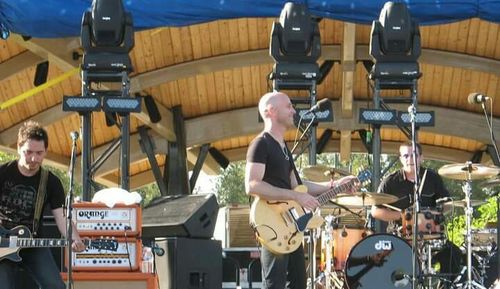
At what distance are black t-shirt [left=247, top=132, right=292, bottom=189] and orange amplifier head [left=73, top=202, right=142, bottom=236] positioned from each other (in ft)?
5.68

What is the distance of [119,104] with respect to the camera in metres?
10.4

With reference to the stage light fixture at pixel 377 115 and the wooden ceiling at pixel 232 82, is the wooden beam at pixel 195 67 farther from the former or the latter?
the stage light fixture at pixel 377 115

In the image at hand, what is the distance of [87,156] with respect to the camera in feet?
34.4

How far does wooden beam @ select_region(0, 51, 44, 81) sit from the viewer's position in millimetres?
14195

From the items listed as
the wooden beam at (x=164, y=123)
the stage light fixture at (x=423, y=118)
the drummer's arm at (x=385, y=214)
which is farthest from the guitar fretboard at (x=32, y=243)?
the wooden beam at (x=164, y=123)

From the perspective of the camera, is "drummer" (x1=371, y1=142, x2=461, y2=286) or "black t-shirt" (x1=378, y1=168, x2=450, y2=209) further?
"black t-shirt" (x1=378, y1=168, x2=450, y2=209)

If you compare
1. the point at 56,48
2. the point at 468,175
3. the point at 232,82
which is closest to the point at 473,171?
the point at 468,175

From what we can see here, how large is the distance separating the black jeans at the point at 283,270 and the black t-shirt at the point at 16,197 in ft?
5.62

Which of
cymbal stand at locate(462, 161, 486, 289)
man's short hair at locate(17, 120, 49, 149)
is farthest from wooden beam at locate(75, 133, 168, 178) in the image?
man's short hair at locate(17, 120, 49, 149)

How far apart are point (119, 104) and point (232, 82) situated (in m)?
6.02

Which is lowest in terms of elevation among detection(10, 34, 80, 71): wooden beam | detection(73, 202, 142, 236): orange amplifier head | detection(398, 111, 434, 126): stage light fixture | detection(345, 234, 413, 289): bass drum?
detection(345, 234, 413, 289): bass drum

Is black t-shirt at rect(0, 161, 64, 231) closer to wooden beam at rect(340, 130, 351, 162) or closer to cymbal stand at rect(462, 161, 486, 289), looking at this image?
cymbal stand at rect(462, 161, 486, 289)

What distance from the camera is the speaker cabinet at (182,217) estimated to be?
8.88m

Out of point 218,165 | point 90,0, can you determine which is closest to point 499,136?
point 218,165
